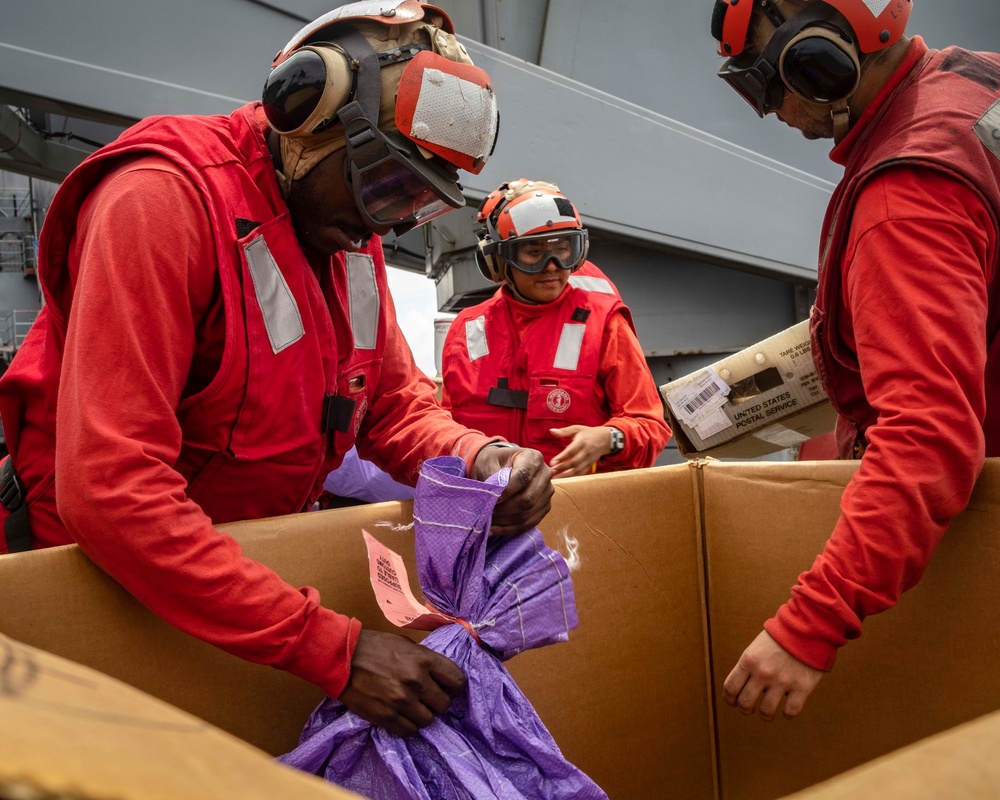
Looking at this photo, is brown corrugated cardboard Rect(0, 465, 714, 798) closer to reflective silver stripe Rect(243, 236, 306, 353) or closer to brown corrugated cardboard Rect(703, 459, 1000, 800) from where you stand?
brown corrugated cardboard Rect(703, 459, 1000, 800)

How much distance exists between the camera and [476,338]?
11.1 feet

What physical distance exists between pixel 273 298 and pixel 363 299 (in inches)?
12.7

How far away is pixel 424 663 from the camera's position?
1.12 metres

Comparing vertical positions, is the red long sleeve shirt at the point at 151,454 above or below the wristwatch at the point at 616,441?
above

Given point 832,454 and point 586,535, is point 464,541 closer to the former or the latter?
point 586,535

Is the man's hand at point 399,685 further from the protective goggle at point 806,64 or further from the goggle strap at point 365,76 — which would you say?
the protective goggle at point 806,64

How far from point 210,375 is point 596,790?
2.65 ft

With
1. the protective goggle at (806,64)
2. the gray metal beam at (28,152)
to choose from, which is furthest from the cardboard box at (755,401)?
the gray metal beam at (28,152)

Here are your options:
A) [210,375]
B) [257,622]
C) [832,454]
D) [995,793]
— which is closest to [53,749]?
[995,793]

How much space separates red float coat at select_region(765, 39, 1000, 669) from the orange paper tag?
1.61 ft

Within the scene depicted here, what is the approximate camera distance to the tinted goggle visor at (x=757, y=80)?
A: 62.2 inches

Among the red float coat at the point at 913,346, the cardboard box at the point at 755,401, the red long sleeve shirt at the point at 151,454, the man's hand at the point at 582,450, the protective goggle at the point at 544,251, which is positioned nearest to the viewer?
the red long sleeve shirt at the point at 151,454

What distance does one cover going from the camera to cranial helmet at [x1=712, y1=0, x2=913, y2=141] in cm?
148

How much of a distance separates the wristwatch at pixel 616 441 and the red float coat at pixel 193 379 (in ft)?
4.14
